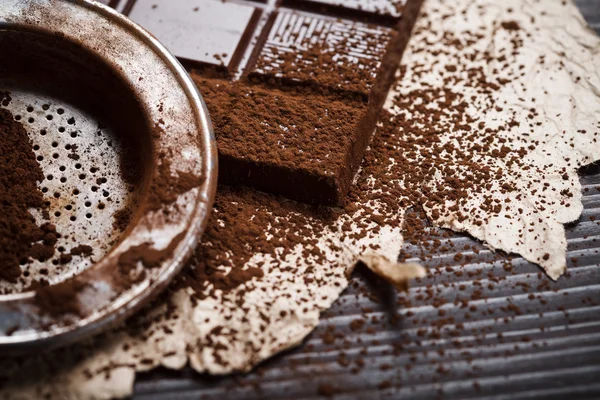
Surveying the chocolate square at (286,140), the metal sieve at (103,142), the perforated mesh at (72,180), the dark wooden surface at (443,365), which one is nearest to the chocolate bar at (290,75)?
the chocolate square at (286,140)

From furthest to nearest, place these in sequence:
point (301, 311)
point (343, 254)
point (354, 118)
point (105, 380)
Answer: point (354, 118)
point (343, 254)
point (301, 311)
point (105, 380)

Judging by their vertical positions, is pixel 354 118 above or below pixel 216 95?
above

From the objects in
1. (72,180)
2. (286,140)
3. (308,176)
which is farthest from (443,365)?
(72,180)

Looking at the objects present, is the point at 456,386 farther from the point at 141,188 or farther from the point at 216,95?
the point at 216,95

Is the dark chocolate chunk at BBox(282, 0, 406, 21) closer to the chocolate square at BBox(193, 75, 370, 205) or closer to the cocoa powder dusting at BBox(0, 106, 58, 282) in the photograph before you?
the chocolate square at BBox(193, 75, 370, 205)

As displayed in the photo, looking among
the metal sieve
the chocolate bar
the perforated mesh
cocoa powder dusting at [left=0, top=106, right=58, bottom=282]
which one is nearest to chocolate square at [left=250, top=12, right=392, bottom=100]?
the chocolate bar

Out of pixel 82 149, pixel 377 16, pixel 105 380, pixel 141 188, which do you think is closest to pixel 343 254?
pixel 141 188
